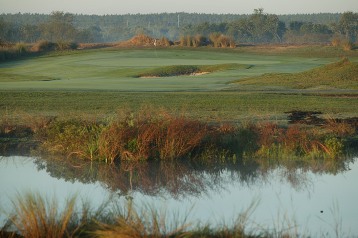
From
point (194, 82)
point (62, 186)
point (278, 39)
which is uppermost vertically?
point (62, 186)

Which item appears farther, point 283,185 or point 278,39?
point 278,39

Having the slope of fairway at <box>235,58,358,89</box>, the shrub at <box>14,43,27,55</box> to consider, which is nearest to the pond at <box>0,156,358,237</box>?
the slope of fairway at <box>235,58,358,89</box>

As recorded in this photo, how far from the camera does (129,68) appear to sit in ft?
180

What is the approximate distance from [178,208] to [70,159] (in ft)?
20.0

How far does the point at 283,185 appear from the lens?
15250 millimetres

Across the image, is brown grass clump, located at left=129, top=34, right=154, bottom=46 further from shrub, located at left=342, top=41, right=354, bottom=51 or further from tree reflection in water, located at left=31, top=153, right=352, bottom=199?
tree reflection in water, located at left=31, top=153, right=352, bottom=199

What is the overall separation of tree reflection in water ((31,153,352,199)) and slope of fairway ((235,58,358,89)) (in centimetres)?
1817

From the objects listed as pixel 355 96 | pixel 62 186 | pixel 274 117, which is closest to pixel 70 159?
pixel 62 186

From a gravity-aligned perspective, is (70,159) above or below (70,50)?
above

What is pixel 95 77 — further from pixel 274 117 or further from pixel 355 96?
pixel 274 117

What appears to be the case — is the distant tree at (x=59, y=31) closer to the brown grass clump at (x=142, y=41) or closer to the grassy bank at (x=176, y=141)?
the brown grass clump at (x=142, y=41)

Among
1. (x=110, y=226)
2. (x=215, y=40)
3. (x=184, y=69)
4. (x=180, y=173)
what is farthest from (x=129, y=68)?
(x=110, y=226)

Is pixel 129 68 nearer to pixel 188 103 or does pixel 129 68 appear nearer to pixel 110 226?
pixel 188 103

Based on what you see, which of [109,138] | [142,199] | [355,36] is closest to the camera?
[142,199]
